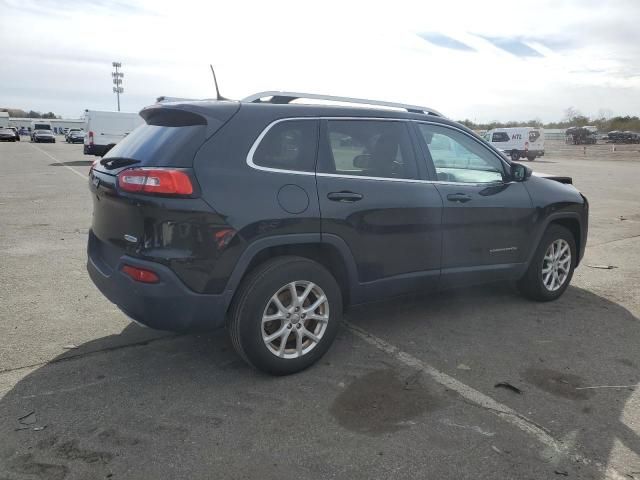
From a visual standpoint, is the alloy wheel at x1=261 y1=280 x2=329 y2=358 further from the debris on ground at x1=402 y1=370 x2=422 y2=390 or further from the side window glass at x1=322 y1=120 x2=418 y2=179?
the side window glass at x1=322 y1=120 x2=418 y2=179

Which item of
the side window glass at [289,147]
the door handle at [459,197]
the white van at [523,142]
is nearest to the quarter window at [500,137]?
the white van at [523,142]

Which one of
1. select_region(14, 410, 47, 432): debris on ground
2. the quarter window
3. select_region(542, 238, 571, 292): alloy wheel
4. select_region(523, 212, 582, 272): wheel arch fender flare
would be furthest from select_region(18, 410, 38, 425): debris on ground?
the quarter window

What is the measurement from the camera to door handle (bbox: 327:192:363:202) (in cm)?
361

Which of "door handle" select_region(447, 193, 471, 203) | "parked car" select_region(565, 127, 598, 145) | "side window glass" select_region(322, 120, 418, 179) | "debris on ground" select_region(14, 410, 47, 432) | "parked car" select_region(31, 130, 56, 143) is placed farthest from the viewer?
"parked car" select_region(565, 127, 598, 145)

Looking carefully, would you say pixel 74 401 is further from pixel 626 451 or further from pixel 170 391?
pixel 626 451

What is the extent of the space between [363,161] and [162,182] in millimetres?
1492

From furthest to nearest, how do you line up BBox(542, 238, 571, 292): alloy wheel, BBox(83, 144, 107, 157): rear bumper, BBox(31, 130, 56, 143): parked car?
BBox(31, 130, 56, 143): parked car → BBox(83, 144, 107, 157): rear bumper → BBox(542, 238, 571, 292): alloy wheel

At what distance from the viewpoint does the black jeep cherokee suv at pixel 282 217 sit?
125 inches

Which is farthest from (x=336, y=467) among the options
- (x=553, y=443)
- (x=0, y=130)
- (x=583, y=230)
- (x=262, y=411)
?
(x=0, y=130)

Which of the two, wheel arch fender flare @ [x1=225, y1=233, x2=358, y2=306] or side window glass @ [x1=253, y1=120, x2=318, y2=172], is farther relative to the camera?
side window glass @ [x1=253, y1=120, x2=318, y2=172]

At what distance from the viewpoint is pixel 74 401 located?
3188 mm

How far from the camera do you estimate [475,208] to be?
443 centimetres

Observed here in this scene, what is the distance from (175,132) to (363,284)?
1651mm

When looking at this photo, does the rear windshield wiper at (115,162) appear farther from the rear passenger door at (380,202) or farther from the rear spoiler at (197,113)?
the rear passenger door at (380,202)
